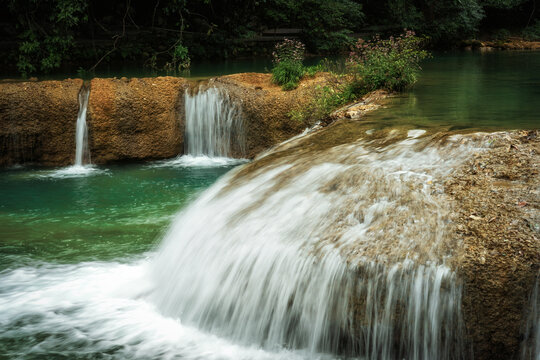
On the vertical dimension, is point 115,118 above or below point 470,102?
below

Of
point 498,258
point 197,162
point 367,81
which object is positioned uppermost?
point 367,81

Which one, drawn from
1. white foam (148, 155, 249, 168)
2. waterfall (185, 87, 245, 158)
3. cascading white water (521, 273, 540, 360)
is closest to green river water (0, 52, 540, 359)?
white foam (148, 155, 249, 168)

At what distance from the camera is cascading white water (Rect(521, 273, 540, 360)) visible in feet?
10.8

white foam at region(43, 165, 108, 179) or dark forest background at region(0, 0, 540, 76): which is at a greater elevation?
dark forest background at region(0, 0, 540, 76)

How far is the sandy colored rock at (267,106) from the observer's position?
9992 millimetres

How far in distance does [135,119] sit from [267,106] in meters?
2.43

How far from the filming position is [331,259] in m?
3.96

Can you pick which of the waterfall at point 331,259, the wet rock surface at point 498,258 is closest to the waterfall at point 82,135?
the waterfall at point 331,259

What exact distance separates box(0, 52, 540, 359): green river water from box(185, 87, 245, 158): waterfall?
2.68 feet

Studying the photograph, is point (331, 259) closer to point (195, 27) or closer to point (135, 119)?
point (135, 119)

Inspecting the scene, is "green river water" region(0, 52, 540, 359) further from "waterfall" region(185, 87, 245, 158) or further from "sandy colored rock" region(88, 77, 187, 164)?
"waterfall" region(185, 87, 245, 158)

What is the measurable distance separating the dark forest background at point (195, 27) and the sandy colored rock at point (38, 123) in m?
5.63

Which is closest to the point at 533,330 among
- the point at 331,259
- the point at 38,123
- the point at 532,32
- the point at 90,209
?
the point at 331,259

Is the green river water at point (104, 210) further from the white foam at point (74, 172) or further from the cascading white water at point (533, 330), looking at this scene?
the cascading white water at point (533, 330)
